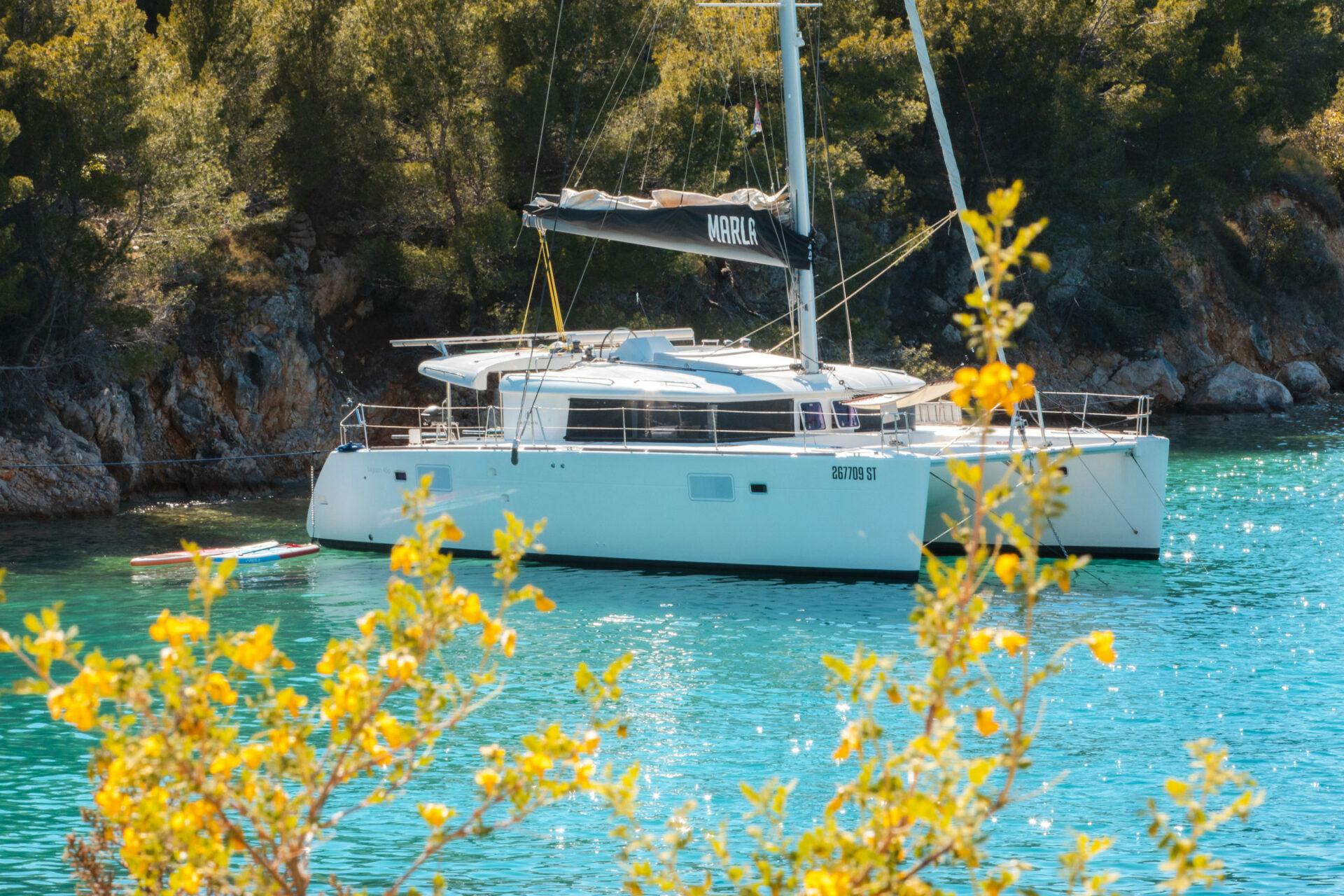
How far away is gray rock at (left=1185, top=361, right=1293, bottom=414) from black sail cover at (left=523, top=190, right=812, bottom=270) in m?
21.0

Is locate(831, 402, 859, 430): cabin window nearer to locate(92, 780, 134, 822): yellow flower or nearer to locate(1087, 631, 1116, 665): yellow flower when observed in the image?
locate(1087, 631, 1116, 665): yellow flower

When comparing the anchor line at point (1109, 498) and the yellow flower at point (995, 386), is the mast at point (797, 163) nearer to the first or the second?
the anchor line at point (1109, 498)

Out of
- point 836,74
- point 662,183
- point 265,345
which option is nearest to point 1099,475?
point 662,183

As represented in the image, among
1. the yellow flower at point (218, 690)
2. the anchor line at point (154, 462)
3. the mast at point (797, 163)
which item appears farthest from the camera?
the anchor line at point (154, 462)

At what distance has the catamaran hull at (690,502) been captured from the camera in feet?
50.1

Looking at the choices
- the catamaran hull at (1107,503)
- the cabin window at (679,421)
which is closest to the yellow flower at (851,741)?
the catamaran hull at (1107,503)

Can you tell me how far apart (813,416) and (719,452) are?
1712 mm

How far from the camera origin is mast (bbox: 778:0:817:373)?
56.2 ft

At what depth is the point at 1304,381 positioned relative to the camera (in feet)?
122

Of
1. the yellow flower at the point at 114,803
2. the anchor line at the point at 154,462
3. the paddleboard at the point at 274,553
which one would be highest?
the anchor line at the point at 154,462

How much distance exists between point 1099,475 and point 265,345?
14415 millimetres

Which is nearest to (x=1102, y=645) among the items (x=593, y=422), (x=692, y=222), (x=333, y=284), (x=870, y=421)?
(x=593, y=422)

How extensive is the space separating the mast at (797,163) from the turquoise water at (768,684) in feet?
10.6

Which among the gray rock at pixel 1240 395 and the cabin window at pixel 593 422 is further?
the gray rock at pixel 1240 395
